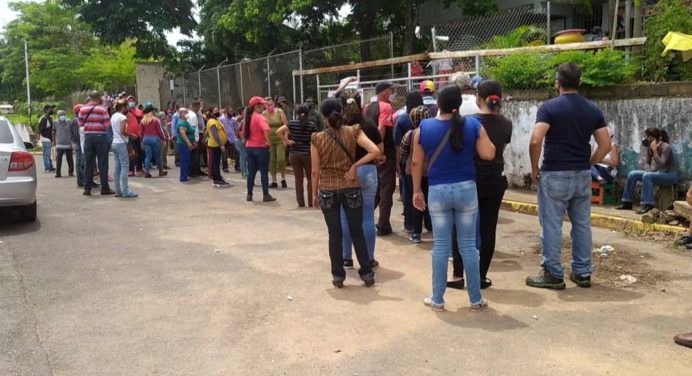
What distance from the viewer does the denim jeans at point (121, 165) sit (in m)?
10.9

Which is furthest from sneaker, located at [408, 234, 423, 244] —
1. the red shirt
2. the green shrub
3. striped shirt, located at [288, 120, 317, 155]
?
the green shrub

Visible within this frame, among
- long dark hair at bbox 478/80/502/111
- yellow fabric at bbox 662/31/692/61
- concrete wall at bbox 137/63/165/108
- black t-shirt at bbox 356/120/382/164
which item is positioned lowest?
black t-shirt at bbox 356/120/382/164

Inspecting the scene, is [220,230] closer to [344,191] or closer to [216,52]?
[344,191]

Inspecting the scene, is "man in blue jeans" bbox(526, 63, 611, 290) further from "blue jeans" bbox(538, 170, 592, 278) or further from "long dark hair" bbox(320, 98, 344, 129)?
"long dark hair" bbox(320, 98, 344, 129)

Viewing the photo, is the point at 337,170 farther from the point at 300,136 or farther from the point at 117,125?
the point at 117,125

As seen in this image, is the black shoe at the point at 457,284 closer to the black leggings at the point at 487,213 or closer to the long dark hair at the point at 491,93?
the black leggings at the point at 487,213

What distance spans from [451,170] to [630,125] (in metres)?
5.80

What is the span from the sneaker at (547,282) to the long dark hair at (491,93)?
1.54 m

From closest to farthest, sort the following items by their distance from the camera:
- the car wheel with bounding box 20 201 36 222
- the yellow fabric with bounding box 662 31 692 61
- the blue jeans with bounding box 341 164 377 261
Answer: the blue jeans with bounding box 341 164 377 261
the yellow fabric with bounding box 662 31 692 61
the car wheel with bounding box 20 201 36 222

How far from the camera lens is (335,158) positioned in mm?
5520

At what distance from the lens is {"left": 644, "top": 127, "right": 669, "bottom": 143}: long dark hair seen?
857 cm

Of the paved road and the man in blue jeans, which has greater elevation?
the man in blue jeans

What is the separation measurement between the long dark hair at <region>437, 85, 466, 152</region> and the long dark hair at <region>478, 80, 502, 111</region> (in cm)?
66

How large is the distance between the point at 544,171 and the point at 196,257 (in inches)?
150
